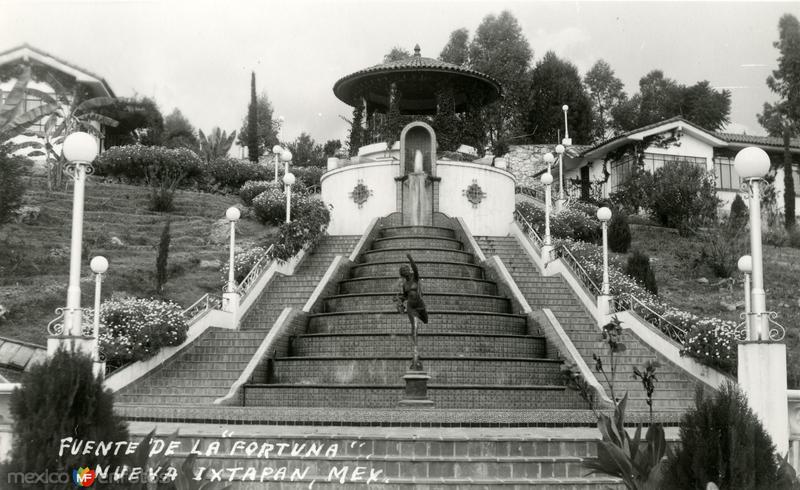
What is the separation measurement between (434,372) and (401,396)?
999mm

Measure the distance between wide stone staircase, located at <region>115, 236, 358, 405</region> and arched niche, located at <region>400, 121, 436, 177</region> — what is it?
7.77 metres

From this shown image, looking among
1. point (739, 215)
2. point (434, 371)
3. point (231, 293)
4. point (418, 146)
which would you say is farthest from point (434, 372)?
point (739, 215)

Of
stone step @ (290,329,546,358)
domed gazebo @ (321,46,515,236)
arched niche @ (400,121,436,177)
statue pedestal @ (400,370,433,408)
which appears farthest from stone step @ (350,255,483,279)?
statue pedestal @ (400,370,433,408)

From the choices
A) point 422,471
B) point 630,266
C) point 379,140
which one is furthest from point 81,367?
point 379,140

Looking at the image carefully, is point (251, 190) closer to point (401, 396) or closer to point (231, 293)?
point (231, 293)

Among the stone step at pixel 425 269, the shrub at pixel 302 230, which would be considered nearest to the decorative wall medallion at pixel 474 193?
the shrub at pixel 302 230

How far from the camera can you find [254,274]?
1958 cm

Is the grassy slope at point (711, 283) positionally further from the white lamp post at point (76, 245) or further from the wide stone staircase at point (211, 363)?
the white lamp post at point (76, 245)

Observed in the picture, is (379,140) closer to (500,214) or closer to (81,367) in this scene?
(500,214)

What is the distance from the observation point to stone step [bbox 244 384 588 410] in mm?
13586

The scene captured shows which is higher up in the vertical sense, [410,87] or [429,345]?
[410,87]

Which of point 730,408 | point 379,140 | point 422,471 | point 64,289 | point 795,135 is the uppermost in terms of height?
point 795,135

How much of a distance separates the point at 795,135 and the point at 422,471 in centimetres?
4466

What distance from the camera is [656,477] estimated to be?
5859 millimetres
